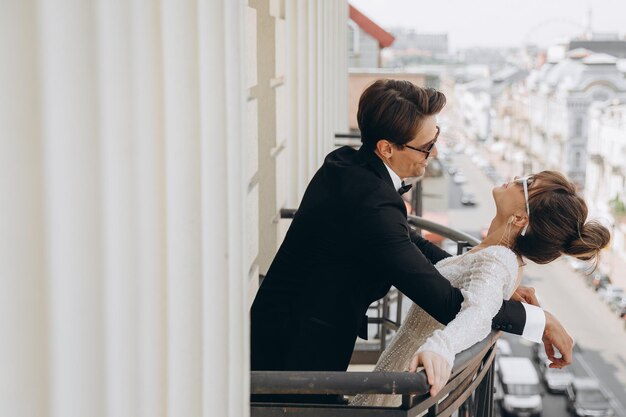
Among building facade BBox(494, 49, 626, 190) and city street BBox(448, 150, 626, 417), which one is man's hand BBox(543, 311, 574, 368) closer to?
city street BBox(448, 150, 626, 417)

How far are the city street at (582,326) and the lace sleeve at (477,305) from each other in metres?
25.5

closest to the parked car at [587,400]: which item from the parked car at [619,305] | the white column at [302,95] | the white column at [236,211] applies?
the parked car at [619,305]

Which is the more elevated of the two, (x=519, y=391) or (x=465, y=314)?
(x=465, y=314)

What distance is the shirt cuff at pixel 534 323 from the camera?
5.66 feet

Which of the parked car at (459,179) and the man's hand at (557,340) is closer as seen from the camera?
the man's hand at (557,340)

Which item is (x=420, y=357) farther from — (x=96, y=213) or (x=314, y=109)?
(x=314, y=109)

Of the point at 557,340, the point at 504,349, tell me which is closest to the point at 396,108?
the point at 557,340

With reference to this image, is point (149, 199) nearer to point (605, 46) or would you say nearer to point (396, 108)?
point (396, 108)

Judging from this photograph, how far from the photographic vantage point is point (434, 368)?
144 centimetres

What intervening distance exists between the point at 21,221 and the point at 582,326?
39.6 m

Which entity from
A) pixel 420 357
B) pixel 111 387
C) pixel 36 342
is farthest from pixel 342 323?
pixel 36 342

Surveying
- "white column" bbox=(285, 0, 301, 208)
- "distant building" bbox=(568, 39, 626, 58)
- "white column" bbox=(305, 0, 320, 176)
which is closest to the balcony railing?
"white column" bbox=(285, 0, 301, 208)

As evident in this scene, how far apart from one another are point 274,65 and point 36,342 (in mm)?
2340

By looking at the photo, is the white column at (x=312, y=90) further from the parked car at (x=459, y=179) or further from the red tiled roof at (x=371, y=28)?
the parked car at (x=459, y=179)
